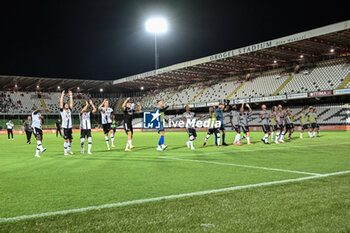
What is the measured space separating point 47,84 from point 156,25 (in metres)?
30.8

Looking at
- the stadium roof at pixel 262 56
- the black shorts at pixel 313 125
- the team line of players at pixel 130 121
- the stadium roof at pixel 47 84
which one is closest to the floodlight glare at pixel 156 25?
the stadium roof at pixel 262 56

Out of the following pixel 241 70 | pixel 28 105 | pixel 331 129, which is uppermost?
pixel 241 70

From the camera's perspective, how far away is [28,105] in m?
63.9

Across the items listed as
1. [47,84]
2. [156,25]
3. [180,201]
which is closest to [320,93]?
[156,25]

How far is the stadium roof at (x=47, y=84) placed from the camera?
5906 cm

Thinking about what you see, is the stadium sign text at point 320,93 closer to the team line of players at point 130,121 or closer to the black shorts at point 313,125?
the black shorts at point 313,125

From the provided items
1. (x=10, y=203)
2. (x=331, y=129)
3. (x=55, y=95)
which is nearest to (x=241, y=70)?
(x=331, y=129)

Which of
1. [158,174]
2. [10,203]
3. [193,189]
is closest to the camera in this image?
[10,203]

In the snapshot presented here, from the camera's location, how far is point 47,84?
6412cm

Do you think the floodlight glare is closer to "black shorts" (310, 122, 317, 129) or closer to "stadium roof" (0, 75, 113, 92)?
"stadium roof" (0, 75, 113, 92)

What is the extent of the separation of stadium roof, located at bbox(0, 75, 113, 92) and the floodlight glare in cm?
2186

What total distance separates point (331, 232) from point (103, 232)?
7.94 ft

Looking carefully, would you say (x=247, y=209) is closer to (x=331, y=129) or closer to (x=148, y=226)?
(x=148, y=226)

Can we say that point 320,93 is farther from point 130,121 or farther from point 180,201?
point 180,201
